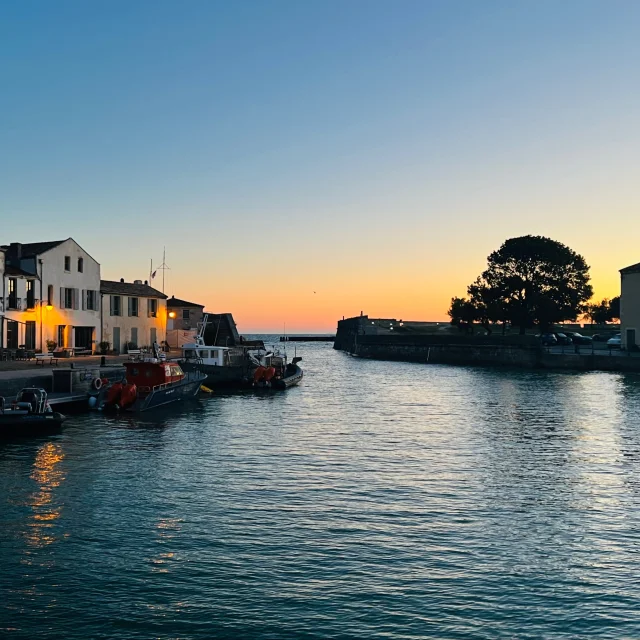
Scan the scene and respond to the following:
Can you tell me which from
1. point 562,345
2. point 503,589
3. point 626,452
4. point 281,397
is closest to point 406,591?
point 503,589

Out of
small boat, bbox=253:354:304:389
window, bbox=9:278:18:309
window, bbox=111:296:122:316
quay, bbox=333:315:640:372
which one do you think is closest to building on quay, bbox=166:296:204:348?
window, bbox=111:296:122:316

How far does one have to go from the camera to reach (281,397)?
52875mm

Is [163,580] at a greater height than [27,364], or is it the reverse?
[27,364]

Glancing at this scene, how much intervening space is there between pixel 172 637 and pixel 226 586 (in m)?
2.12

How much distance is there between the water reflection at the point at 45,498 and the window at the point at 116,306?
39320 mm

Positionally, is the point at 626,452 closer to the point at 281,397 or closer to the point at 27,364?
the point at 281,397

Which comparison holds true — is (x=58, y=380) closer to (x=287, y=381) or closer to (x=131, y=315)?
(x=287, y=381)

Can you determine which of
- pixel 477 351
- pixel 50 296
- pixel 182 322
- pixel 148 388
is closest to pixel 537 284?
pixel 477 351

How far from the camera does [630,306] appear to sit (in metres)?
80.2

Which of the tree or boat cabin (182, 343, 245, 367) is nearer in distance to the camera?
boat cabin (182, 343, 245, 367)

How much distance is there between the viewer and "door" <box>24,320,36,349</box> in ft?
180

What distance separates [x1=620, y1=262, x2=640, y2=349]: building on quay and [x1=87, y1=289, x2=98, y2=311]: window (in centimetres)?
5687

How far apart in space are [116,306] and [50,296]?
30.8ft

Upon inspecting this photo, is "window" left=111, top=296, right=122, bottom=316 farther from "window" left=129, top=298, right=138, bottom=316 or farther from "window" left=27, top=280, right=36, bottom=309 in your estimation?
"window" left=27, top=280, right=36, bottom=309
